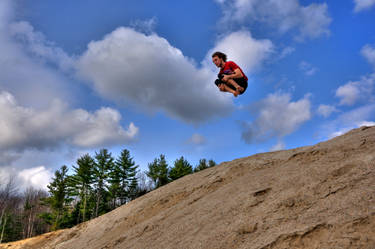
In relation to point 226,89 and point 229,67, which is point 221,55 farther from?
point 226,89

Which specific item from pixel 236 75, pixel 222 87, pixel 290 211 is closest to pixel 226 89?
pixel 222 87

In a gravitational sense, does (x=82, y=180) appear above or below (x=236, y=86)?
above

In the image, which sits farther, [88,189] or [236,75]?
[88,189]

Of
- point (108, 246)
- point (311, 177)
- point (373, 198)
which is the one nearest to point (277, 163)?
point (311, 177)

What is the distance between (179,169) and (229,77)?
35794 mm

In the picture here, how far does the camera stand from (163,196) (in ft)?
38.2

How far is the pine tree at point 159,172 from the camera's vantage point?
40625mm

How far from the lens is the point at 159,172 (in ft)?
134

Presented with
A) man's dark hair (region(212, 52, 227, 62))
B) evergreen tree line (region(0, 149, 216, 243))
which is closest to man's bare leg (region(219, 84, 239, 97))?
man's dark hair (region(212, 52, 227, 62))

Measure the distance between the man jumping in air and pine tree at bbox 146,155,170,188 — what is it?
3617 centimetres

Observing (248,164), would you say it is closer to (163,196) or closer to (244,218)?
(163,196)

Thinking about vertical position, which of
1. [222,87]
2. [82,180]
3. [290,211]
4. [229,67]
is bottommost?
[290,211]

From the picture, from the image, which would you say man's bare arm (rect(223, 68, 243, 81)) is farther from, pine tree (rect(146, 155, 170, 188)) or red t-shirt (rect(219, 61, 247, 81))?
pine tree (rect(146, 155, 170, 188))

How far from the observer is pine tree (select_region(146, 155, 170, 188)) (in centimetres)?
4062
